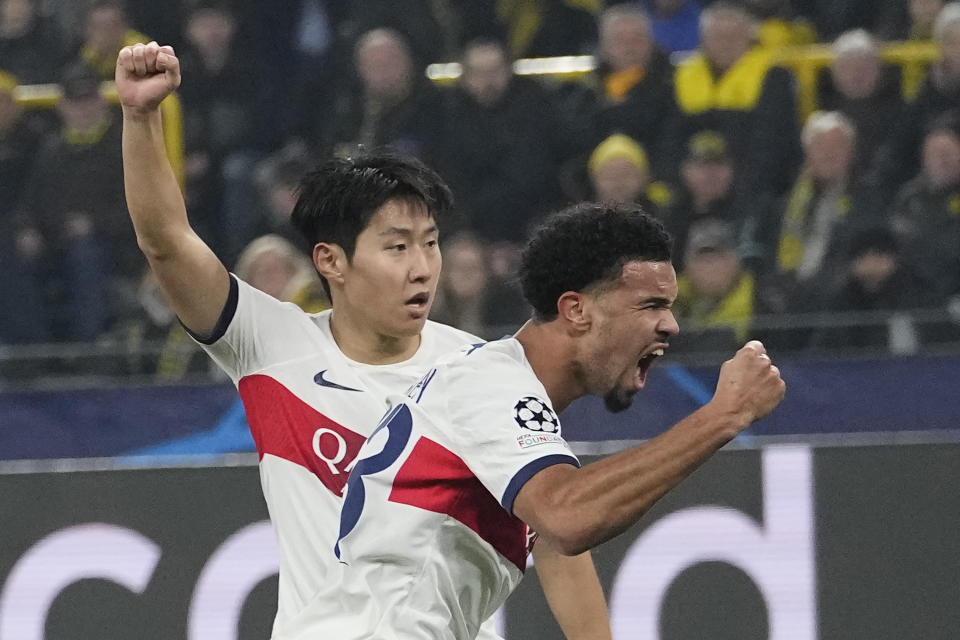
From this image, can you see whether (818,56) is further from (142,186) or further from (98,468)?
(142,186)

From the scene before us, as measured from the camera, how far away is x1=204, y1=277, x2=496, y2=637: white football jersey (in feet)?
11.2

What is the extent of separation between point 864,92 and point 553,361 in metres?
4.69

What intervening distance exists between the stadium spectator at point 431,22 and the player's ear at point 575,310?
5.21m

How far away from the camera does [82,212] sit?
8.01 metres

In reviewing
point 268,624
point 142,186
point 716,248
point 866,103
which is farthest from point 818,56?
point 142,186

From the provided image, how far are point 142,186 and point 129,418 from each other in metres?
2.41

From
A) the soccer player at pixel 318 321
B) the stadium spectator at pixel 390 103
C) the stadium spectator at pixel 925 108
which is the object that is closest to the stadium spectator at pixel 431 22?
the stadium spectator at pixel 390 103

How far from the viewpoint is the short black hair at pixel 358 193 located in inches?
143

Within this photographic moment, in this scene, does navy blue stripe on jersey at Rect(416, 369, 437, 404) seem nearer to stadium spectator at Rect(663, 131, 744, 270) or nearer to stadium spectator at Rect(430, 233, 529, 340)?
stadium spectator at Rect(430, 233, 529, 340)

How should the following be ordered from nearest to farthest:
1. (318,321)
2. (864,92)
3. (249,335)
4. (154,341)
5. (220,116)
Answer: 1. (249,335)
2. (318,321)
3. (864,92)
4. (154,341)
5. (220,116)

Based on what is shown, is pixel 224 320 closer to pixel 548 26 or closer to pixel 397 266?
pixel 397 266

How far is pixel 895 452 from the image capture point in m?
4.51

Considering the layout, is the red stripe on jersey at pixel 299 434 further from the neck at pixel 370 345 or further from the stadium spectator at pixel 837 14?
the stadium spectator at pixel 837 14

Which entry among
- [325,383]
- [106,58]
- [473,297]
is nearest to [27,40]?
[106,58]
